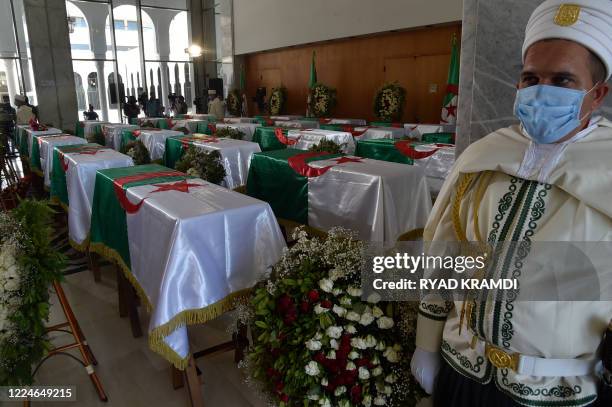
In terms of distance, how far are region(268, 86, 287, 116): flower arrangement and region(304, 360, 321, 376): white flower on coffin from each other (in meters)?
11.2

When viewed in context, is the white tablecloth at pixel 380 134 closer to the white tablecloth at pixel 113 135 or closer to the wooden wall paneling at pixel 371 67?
the wooden wall paneling at pixel 371 67

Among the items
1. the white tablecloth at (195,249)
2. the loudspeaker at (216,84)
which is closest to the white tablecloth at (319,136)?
the white tablecloth at (195,249)

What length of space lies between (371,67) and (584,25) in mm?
9359

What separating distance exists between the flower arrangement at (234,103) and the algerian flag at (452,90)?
23.4 ft

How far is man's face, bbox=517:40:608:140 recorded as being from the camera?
83cm

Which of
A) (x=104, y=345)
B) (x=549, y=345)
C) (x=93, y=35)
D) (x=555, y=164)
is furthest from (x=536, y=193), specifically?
(x=93, y=35)

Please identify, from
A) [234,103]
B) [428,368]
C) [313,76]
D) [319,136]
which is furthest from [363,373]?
[234,103]

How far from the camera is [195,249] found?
1961 mm

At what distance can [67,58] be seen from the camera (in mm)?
11812

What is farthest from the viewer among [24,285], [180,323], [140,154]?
[140,154]

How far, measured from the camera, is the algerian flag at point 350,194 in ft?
9.12

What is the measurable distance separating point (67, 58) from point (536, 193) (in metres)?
13.8

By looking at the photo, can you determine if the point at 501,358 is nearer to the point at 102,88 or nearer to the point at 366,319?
the point at 366,319

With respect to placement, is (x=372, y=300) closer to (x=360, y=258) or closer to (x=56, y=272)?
(x=360, y=258)
